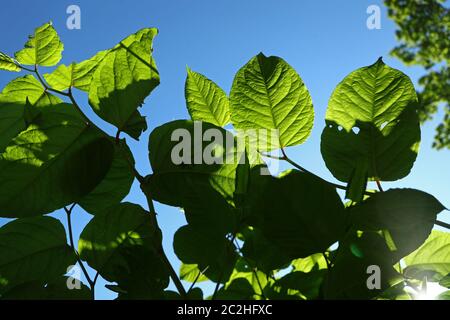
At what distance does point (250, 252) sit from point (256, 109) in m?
0.14

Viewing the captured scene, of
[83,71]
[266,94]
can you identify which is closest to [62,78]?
[83,71]

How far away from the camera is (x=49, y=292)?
1.30 feet

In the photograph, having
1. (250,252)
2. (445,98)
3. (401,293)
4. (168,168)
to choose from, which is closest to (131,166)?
(168,168)

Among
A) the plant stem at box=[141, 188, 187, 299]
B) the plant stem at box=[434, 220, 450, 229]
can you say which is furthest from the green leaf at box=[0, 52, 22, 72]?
the plant stem at box=[434, 220, 450, 229]

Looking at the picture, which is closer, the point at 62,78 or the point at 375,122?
the point at 375,122

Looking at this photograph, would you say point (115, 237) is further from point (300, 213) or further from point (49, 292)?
point (300, 213)

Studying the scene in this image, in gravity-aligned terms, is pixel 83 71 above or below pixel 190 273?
above

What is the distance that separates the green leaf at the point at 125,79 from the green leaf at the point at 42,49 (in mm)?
178

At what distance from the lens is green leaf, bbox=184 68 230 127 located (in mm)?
473

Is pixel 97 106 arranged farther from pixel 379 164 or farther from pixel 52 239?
pixel 379 164

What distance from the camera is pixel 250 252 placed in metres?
0.45

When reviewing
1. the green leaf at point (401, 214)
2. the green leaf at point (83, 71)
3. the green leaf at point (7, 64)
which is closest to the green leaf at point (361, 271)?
the green leaf at point (401, 214)

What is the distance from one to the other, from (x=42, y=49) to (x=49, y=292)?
33 cm

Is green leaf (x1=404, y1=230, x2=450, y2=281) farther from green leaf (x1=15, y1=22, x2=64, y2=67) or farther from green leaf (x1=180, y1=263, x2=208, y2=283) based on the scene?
green leaf (x1=15, y1=22, x2=64, y2=67)
